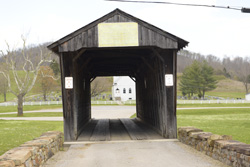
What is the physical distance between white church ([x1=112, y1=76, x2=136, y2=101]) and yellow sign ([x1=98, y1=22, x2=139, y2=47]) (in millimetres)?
62012

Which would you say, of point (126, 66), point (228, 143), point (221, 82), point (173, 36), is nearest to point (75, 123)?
point (173, 36)

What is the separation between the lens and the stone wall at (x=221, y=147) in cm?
656

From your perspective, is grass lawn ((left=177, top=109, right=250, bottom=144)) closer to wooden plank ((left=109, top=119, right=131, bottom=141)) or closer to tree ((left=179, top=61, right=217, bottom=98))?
wooden plank ((left=109, top=119, right=131, bottom=141))

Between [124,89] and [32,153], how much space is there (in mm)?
67381

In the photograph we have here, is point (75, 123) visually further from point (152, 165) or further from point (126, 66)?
point (126, 66)

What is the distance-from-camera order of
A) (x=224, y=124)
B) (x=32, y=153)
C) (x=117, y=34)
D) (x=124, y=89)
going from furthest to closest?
(x=124, y=89), (x=224, y=124), (x=117, y=34), (x=32, y=153)

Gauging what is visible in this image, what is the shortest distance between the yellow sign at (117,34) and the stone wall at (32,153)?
3.59 metres

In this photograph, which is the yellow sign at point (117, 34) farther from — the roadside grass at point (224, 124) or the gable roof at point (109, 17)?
the roadside grass at point (224, 124)

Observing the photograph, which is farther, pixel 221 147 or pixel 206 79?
pixel 206 79

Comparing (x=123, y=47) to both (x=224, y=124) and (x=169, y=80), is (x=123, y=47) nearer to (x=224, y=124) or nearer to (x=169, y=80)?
(x=169, y=80)

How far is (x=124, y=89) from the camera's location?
2926 inches

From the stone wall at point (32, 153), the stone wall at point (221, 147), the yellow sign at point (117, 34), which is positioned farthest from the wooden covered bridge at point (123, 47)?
the stone wall at point (32, 153)

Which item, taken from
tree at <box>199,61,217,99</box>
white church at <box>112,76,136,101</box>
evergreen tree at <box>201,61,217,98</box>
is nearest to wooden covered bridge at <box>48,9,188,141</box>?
white church at <box>112,76,136,101</box>

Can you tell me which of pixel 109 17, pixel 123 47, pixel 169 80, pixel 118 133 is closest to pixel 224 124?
pixel 118 133
